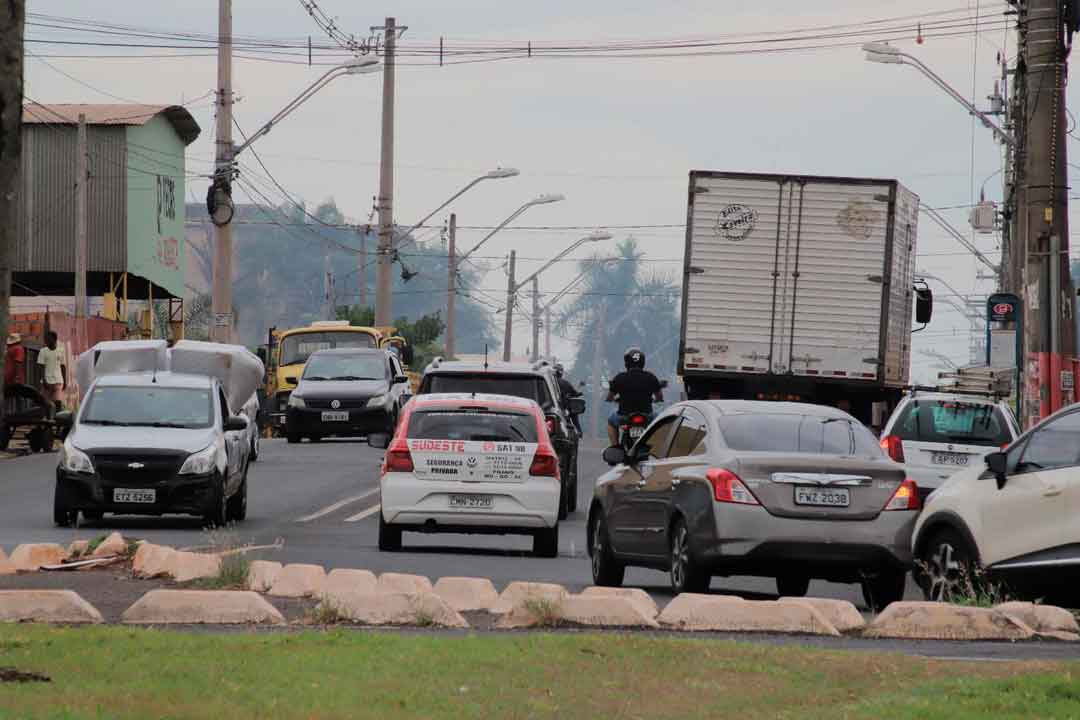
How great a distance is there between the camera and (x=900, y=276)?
3036 centimetres

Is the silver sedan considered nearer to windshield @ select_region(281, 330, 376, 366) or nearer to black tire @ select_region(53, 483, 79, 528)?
black tire @ select_region(53, 483, 79, 528)

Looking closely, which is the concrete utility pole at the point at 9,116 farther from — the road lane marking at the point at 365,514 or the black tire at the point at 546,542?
the road lane marking at the point at 365,514

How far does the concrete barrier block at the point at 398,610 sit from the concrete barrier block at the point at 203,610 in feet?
1.27

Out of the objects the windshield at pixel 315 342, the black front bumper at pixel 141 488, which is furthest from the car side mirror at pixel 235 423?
the windshield at pixel 315 342

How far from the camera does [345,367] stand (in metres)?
42.0

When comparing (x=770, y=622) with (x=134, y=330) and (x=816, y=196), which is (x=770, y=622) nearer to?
(x=816, y=196)

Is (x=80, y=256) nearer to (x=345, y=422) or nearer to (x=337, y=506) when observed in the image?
(x=345, y=422)

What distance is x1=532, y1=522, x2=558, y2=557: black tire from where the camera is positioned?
66.1 feet

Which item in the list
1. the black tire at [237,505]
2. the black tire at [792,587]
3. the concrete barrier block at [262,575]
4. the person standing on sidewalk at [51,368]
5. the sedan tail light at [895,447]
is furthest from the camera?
the person standing on sidewalk at [51,368]

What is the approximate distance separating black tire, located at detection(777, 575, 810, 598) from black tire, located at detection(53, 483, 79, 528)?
8581 mm

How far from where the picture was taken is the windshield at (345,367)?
41719mm

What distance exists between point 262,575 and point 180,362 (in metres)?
15.9

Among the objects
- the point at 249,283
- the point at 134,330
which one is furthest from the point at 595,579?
the point at 249,283

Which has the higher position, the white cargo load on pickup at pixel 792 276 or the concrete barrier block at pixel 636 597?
the white cargo load on pickup at pixel 792 276
